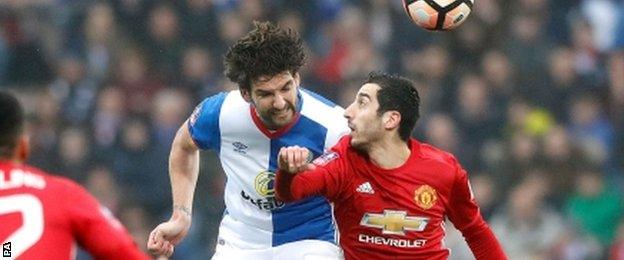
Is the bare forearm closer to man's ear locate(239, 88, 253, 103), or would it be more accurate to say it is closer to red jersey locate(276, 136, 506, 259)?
man's ear locate(239, 88, 253, 103)

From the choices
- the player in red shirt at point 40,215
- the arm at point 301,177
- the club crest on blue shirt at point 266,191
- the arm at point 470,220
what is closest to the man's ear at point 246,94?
the club crest on blue shirt at point 266,191

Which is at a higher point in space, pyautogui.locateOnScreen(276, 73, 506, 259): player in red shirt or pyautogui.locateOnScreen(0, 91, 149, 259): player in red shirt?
pyautogui.locateOnScreen(276, 73, 506, 259): player in red shirt

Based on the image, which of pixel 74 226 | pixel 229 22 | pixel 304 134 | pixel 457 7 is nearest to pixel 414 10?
pixel 457 7

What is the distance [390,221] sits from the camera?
8.05 meters

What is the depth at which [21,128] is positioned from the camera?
6.36 meters

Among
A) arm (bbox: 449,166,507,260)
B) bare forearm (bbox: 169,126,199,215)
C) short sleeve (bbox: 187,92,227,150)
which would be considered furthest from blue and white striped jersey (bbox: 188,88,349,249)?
arm (bbox: 449,166,507,260)

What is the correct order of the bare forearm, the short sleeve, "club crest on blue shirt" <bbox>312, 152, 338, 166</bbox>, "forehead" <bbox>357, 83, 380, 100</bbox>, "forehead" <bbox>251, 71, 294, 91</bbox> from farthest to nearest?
the bare forearm
the short sleeve
"forehead" <bbox>251, 71, 294, 91</bbox>
"forehead" <bbox>357, 83, 380, 100</bbox>
"club crest on blue shirt" <bbox>312, 152, 338, 166</bbox>

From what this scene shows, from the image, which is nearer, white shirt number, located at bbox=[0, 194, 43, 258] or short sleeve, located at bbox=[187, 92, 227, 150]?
white shirt number, located at bbox=[0, 194, 43, 258]

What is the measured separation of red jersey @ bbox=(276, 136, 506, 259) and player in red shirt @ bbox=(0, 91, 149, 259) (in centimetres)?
176

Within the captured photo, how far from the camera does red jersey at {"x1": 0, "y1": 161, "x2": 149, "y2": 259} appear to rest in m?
6.33

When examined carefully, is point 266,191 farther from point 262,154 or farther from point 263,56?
point 263,56

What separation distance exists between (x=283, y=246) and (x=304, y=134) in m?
0.62

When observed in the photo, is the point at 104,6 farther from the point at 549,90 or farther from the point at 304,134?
the point at 304,134

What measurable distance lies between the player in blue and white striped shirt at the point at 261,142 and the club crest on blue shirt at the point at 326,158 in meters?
0.41
